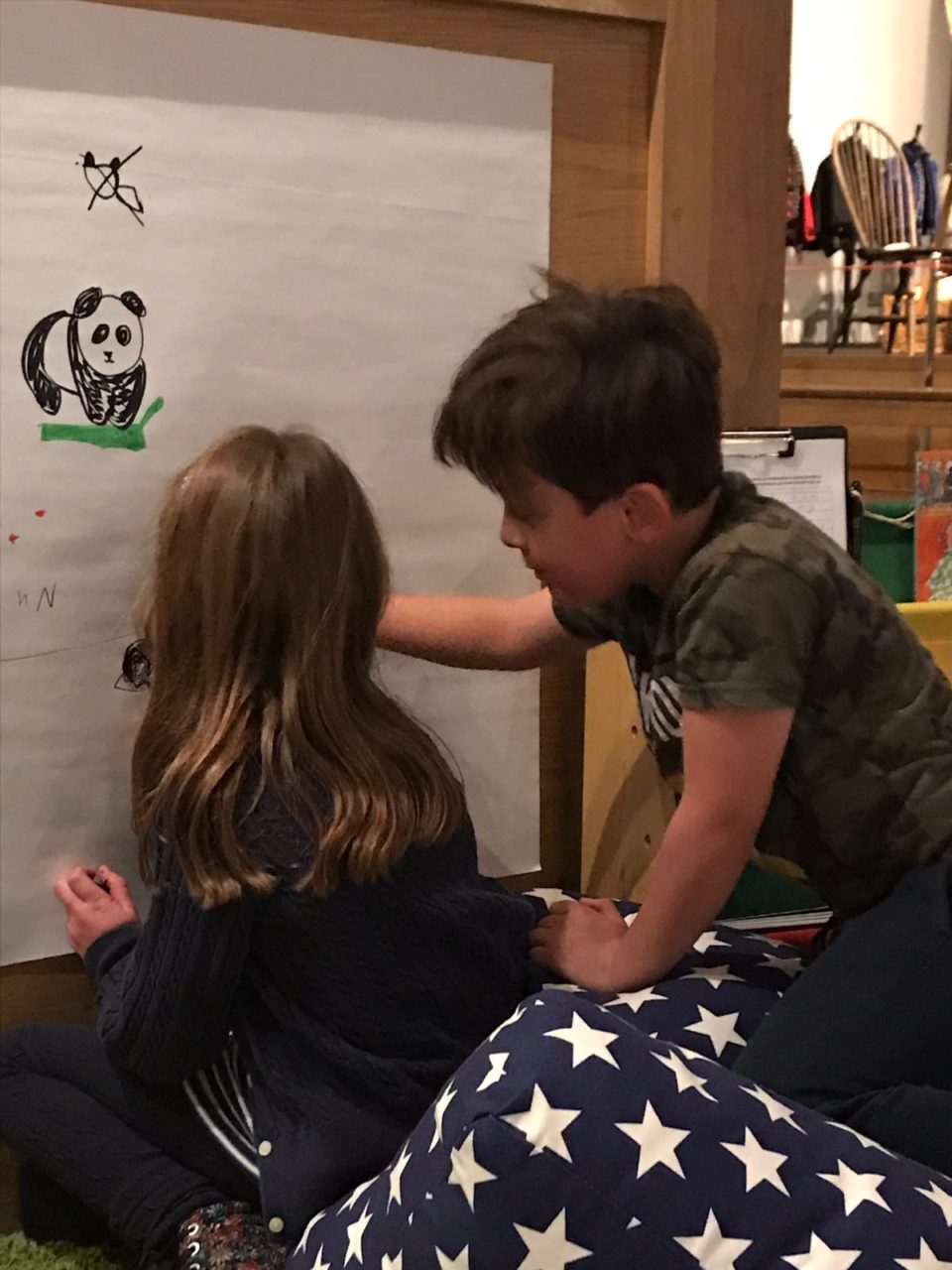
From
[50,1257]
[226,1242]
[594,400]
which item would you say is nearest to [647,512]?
[594,400]

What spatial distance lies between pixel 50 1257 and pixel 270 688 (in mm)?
510

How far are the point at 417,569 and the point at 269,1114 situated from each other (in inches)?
18.9

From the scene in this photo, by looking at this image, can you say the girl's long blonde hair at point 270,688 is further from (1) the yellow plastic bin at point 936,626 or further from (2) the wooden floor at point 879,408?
(2) the wooden floor at point 879,408

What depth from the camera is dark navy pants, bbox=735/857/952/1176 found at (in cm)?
86

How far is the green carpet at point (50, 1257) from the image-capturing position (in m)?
1.05

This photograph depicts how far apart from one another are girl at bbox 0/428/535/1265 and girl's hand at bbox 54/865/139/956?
1 cm

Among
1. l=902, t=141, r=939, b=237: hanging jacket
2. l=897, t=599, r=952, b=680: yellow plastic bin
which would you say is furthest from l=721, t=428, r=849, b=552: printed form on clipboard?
l=902, t=141, r=939, b=237: hanging jacket

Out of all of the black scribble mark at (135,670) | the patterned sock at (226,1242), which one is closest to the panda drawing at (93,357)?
the black scribble mark at (135,670)

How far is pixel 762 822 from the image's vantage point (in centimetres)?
102

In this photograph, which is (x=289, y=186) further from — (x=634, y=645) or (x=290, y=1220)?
(x=290, y=1220)

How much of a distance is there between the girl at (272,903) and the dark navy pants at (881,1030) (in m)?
0.22

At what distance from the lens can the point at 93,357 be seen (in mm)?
1014

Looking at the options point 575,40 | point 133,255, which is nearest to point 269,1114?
point 133,255

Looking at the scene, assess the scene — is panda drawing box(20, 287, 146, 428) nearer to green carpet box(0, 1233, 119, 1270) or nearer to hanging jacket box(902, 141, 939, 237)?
green carpet box(0, 1233, 119, 1270)
